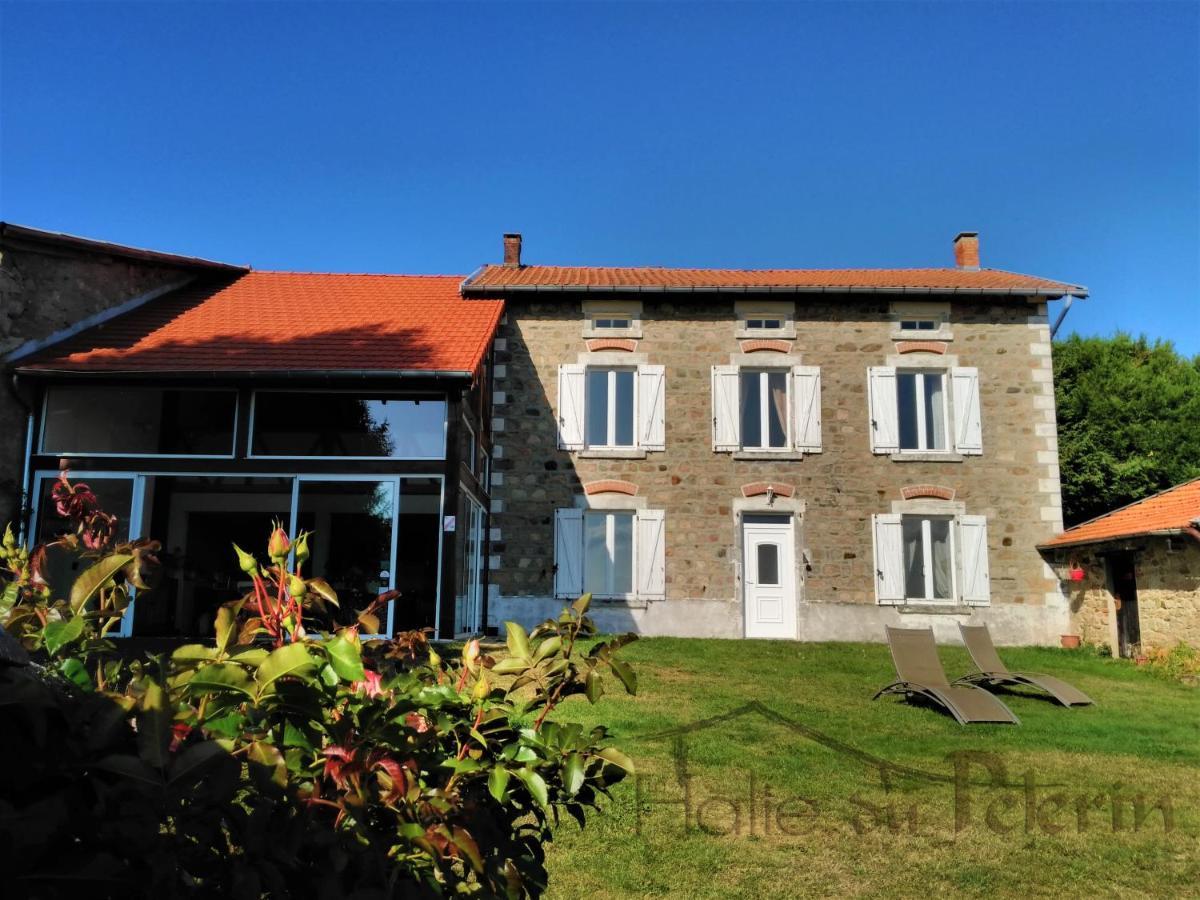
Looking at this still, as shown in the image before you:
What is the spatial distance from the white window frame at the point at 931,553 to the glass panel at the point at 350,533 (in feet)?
26.6

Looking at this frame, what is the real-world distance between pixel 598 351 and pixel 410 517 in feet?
15.6

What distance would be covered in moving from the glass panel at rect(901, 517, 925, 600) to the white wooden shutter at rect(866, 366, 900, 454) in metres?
1.26

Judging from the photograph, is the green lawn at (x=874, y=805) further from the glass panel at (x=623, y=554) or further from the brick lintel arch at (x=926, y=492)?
the brick lintel arch at (x=926, y=492)

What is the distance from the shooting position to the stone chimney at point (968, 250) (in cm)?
1609

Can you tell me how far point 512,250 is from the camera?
15.6 m

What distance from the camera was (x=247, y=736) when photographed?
1.21 metres

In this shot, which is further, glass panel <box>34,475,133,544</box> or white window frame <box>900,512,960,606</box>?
white window frame <box>900,512,960,606</box>

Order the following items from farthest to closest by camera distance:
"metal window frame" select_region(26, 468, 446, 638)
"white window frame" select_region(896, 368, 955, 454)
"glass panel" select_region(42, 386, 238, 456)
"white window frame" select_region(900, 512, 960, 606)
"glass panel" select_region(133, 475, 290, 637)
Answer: "white window frame" select_region(896, 368, 955, 454) < "white window frame" select_region(900, 512, 960, 606) < "glass panel" select_region(133, 475, 290, 637) < "glass panel" select_region(42, 386, 238, 456) < "metal window frame" select_region(26, 468, 446, 638)

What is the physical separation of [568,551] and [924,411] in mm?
6365

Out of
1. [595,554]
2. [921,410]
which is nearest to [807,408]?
[921,410]

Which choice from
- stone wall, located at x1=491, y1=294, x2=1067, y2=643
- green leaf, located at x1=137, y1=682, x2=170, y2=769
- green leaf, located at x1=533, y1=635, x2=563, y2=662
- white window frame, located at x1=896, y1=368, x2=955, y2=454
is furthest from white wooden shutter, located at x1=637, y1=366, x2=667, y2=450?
green leaf, located at x1=137, y1=682, x2=170, y2=769

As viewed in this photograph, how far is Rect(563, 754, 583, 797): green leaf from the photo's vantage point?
1425 mm

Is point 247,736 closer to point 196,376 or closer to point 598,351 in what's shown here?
point 196,376

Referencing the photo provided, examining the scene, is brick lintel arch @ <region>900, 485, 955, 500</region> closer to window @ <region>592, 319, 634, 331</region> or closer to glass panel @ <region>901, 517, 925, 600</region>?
glass panel @ <region>901, 517, 925, 600</region>
